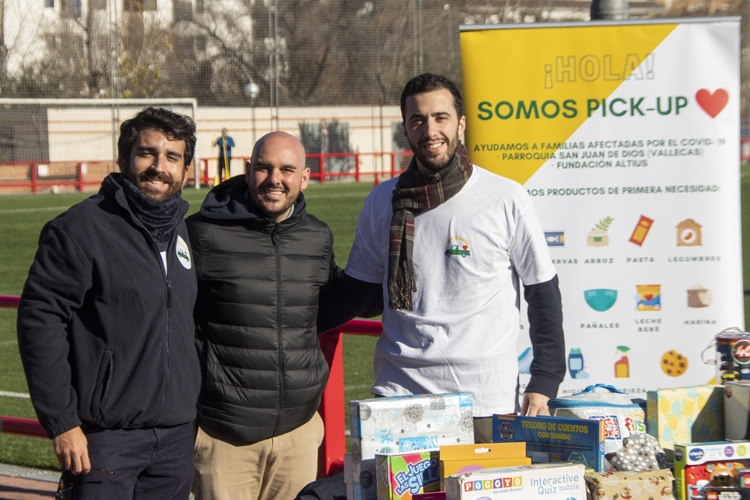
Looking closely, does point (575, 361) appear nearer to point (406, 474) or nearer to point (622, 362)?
point (622, 362)

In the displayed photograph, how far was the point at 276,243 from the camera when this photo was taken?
3.15m

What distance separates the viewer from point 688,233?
424cm

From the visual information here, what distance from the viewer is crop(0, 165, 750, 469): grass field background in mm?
5953

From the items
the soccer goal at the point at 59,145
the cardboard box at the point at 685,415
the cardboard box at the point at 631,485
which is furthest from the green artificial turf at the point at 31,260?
the cardboard box at the point at 631,485

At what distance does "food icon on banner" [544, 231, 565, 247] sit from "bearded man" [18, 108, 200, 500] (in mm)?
2049

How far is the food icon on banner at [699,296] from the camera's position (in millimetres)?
4270

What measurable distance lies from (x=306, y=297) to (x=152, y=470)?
0.82 meters

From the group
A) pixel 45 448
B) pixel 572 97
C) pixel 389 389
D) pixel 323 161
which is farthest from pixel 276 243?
pixel 323 161

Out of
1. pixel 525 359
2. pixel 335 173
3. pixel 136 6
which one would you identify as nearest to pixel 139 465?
pixel 525 359

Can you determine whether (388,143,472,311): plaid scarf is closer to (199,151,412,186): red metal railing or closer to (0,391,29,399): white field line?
(0,391,29,399): white field line

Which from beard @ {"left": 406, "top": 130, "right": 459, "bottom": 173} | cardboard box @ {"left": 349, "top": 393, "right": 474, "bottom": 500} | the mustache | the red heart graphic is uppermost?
the red heart graphic

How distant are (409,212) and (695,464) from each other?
127cm

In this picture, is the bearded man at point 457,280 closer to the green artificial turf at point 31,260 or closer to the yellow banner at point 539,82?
the yellow banner at point 539,82

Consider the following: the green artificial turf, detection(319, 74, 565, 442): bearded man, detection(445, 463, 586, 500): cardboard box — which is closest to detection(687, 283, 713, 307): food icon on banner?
detection(319, 74, 565, 442): bearded man
